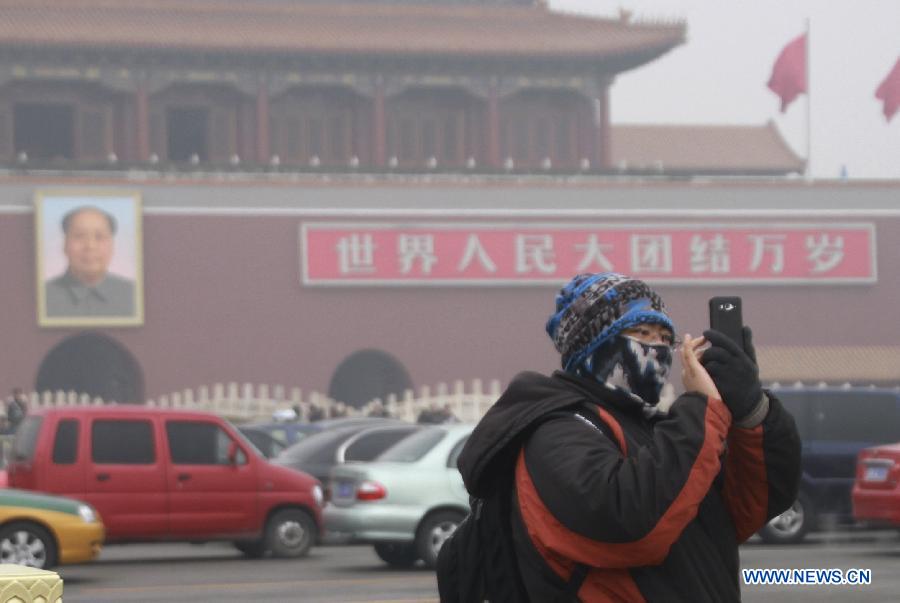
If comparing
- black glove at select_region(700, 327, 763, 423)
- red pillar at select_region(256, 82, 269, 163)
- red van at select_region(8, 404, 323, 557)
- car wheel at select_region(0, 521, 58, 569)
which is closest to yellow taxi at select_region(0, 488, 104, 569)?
car wheel at select_region(0, 521, 58, 569)

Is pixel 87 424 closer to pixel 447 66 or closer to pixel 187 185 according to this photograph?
pixel 187 185

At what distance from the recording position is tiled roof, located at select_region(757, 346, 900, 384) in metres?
33.9

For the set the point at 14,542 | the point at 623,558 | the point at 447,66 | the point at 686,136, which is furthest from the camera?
the point at 686,136

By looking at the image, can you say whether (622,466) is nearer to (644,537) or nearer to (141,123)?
(644,537)

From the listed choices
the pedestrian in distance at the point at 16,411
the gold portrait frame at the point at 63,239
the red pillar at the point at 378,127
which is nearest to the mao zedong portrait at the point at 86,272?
the gold portrait frame at the point at 63,239

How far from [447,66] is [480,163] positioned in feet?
7.65

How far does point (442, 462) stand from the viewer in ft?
42.7

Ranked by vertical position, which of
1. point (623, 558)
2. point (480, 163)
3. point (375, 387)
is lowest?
point (375, 387)

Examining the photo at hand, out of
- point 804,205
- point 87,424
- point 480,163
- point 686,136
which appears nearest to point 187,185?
point 480,163

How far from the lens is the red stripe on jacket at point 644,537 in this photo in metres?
2.76

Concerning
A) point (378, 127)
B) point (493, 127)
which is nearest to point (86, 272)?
point (378, 127)

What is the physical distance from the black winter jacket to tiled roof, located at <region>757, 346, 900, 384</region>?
31103mm

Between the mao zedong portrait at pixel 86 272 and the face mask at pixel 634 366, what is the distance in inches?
1140

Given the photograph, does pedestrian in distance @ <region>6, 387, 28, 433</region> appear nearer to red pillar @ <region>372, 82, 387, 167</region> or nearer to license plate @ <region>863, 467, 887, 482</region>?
red pillar @ <region>372, 82, 387, 167</region>
